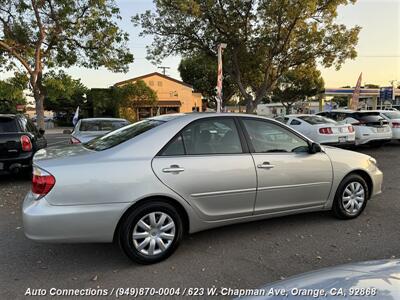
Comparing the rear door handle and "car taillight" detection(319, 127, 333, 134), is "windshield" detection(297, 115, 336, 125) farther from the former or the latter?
the rear door handle

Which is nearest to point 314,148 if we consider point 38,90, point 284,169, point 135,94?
point 284,169

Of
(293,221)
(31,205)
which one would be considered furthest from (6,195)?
(293,221)

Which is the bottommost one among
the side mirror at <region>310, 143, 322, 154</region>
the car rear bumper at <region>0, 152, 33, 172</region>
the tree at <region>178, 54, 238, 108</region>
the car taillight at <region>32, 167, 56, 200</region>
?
the car rear bumper at <region>0, 152, 33, 172</region>

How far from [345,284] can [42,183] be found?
273 cm

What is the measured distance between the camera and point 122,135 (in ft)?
13.9

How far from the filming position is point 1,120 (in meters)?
7.29

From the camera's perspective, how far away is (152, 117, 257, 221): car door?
3.80 m

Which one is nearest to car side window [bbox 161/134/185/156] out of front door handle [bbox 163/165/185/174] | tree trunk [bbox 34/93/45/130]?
front door handle [bbox 163/165/185/174]

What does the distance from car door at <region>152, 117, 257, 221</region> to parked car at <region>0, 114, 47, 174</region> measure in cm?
465

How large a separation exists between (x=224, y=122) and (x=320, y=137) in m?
8.16

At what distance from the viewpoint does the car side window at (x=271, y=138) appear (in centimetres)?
440

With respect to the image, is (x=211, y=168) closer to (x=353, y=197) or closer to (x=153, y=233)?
(x=153, y=233)

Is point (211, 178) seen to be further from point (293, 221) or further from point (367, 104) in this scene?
point (367, 104)

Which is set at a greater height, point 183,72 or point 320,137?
point 183,72
